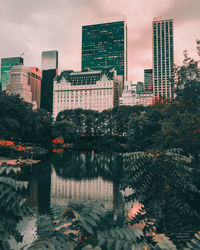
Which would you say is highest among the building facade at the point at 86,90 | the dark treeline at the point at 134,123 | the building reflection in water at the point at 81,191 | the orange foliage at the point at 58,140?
the building facade at the point at 86,90

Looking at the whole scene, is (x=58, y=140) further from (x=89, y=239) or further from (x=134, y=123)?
(x=89, y=239)

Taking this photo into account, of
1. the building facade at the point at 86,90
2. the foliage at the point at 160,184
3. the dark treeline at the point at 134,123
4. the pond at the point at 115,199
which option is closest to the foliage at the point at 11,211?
the pond at the point at 115,199

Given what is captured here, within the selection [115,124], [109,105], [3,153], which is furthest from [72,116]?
[109,105]

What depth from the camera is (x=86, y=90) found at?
18725 cm

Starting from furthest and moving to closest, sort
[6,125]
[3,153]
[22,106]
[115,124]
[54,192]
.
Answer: [115,124] → [22,106] → [6,125] → [3,153] → [54,192]

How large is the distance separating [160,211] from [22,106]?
52.7m

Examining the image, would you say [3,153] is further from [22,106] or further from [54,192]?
[54,192]

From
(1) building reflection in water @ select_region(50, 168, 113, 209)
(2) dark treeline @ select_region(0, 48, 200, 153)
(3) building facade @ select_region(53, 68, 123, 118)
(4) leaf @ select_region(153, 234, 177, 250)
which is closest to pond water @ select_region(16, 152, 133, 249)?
(1) building reflection in water @ select_region(50, 168, 113, 209)

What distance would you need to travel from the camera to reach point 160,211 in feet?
19.4

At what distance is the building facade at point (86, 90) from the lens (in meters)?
183

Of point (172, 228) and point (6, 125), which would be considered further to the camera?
point (6, 125)

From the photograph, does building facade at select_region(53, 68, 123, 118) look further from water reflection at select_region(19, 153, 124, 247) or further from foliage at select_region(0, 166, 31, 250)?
foliage at select_region(0, 166, 31, 250)

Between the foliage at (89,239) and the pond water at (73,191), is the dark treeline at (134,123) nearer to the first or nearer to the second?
the pond water at (73,191)

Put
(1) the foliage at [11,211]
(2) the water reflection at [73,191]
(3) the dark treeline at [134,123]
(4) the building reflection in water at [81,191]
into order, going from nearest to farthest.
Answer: (1) the foliage at [11,211] → (2) the water reflection at [73,191] → (4) the building reflection in water at [81,191] → (3) the dark treeline at [134,123]
